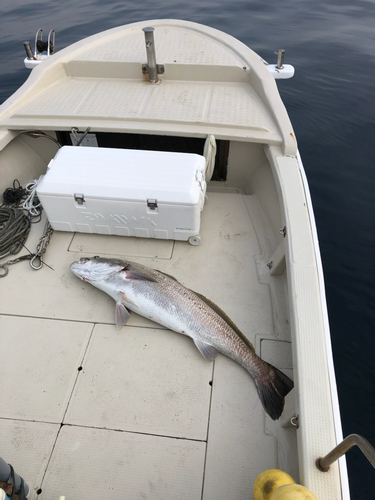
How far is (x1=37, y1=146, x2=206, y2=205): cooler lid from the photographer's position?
9.36ft

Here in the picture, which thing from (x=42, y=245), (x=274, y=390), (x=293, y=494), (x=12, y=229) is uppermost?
(x=293, y=494)

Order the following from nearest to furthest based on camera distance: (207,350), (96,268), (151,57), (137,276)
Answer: (207,350)
(137,276)
(96,268)
(151,57)

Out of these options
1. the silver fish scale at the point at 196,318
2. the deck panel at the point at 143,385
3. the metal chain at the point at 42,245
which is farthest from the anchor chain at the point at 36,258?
the silver fish scale at the point at 196,318

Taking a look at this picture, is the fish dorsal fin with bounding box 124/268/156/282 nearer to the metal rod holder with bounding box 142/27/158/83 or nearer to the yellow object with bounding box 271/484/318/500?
the yellow object with bounding box 271/484/318/500

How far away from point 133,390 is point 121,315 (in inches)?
25.6

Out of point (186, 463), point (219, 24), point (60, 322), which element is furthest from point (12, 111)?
point (219, 24)

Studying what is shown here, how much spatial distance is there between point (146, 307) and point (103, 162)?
158cm

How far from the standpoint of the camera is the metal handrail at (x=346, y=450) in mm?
1187

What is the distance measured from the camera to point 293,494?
4.36 feet

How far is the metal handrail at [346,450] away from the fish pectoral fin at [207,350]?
1.05 m

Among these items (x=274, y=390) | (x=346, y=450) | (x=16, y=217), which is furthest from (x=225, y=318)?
(x=16, y=217)

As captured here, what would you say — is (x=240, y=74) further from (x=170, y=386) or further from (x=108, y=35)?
(x=170, y=386)

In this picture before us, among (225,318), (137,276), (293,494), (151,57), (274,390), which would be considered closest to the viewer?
(293,494)

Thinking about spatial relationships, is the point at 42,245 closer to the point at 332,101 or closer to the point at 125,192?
the point at 125,192
